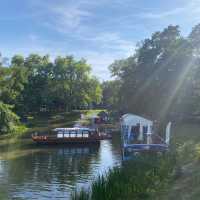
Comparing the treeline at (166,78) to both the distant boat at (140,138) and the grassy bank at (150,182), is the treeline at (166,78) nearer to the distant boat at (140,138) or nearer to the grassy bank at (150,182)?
the distant boat at (140,138)

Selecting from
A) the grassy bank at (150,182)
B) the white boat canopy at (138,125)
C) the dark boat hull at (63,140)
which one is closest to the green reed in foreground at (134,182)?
the grassy bank at (150,182)

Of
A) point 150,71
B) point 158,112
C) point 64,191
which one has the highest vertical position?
point 150,71

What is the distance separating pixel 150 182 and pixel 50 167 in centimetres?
1584

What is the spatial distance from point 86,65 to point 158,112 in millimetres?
39786

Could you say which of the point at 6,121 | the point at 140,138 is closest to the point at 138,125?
Result: the point at 140,138

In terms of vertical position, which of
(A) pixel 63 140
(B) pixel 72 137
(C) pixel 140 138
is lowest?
(A) pixel 63 140

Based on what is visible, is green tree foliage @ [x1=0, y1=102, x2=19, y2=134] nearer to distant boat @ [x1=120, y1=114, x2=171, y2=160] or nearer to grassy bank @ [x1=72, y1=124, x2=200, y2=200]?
distant boat @ [x1=120, y1=114, x2=171, y2=160]

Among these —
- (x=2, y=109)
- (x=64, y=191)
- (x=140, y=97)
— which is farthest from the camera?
(x=140, y=97)

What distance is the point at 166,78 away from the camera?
6969 centimetres

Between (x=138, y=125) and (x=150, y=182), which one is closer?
(x=150, y=182)

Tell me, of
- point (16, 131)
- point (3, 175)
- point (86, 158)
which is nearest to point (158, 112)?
point (16, 131)

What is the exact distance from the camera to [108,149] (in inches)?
1815

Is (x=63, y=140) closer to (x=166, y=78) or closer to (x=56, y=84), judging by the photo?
(x=166, y=78)

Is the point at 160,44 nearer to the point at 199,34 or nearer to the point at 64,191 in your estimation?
the point at 199,34
